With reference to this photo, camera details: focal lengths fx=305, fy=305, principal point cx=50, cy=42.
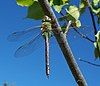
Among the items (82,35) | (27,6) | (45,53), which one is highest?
(27,6)

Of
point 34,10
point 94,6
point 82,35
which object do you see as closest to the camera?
point 34,10

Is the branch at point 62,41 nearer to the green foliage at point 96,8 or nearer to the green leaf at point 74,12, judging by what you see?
the green leaf at point 74,12

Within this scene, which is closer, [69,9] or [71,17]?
[71,17]

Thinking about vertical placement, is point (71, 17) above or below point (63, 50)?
above

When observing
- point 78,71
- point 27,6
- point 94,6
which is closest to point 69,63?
point 78,71

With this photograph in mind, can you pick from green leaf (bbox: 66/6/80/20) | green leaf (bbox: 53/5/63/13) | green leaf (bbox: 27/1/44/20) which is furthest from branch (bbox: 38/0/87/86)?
green leaf (bbox: 53/5/63/13)

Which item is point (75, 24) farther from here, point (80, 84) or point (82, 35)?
point (80, 84)

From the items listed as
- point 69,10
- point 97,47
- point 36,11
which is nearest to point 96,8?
point 69,10

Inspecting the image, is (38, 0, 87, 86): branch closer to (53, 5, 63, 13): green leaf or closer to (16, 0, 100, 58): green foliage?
(16, 0, 100, 58): green foliage

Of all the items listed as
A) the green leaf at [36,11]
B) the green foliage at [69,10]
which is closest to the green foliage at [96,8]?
the green foliage at [69,10]
